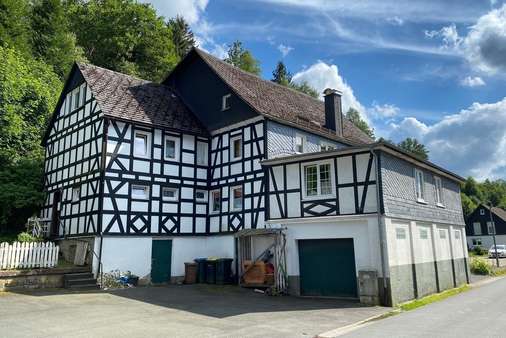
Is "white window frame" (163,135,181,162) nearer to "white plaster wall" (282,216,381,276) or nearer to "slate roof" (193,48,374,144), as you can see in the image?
"slate roof" (193,48,374,144)

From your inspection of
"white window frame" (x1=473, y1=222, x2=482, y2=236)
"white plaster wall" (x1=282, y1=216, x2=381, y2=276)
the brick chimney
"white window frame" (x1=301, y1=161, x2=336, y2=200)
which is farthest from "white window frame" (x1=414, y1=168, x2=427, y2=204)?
"white window frame" (x1=473, y1=222, x2=482, y2=236)

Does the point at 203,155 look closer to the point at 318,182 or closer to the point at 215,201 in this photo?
the point at 215,201

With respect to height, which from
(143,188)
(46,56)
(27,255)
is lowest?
(27,255)

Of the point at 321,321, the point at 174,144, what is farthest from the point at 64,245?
the point at 321,321

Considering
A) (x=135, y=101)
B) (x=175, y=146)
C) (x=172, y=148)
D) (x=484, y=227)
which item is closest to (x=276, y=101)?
(x=175, y=146)

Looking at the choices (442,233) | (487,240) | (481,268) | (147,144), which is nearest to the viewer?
(442,233)

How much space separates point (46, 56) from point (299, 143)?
26.8m

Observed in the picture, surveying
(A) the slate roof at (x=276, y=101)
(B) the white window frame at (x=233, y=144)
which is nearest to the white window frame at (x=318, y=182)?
(A) the slate roof at (x=276, y=101)

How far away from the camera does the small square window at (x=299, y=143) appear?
2209cm

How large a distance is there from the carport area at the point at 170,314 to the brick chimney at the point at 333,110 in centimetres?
1177

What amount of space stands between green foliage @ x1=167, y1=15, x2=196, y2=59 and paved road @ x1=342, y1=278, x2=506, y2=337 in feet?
154

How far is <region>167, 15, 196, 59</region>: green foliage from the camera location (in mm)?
54688

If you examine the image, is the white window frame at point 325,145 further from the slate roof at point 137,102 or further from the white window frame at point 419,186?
the slate roof at point 137,102

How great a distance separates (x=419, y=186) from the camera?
1936 cm
